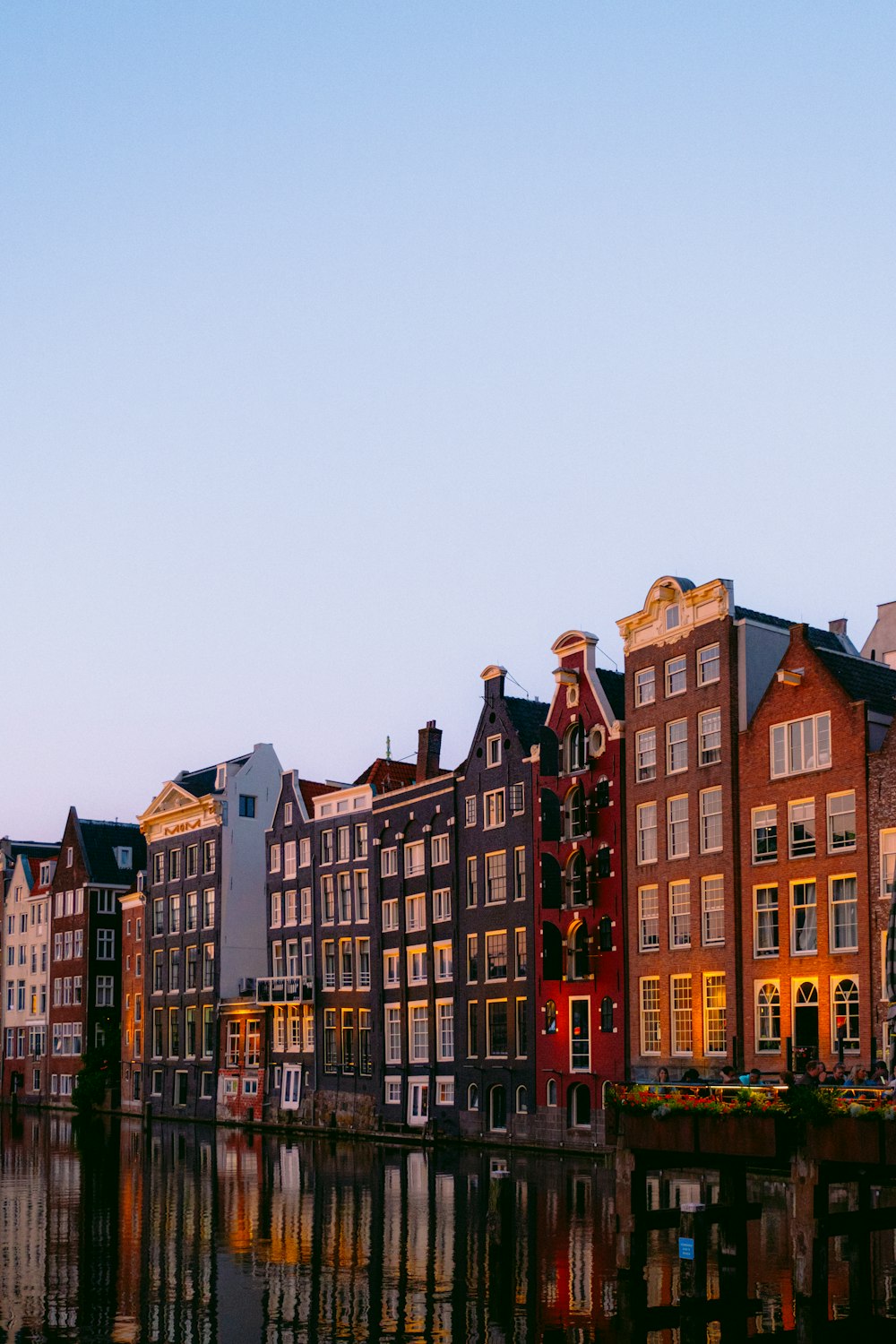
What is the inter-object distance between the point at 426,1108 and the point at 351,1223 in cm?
3355

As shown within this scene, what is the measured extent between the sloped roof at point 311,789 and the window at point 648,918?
3042 cm

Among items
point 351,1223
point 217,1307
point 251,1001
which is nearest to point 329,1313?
point 217,1307

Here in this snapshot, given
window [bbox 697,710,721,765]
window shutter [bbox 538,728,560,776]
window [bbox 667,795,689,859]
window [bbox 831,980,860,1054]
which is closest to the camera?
window [bbox 831,980,860,1054]

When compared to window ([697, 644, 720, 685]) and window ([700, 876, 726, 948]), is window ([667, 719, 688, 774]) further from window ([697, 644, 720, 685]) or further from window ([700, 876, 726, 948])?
window ([700, 876, 726, 948])

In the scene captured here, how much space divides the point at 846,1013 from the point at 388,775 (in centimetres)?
3770

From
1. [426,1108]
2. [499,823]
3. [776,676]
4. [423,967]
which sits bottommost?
[426,1108]

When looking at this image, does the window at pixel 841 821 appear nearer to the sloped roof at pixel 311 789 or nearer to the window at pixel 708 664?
the window at pixel 708 664

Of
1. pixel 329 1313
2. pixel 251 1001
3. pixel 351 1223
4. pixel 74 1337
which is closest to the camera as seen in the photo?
pixel 74 1337

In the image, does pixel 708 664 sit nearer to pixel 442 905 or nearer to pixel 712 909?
pixel 712 909

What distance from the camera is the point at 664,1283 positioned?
3291 centimetres

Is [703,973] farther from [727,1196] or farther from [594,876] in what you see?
[727,1196]

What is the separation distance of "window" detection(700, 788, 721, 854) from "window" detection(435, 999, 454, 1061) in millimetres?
18905

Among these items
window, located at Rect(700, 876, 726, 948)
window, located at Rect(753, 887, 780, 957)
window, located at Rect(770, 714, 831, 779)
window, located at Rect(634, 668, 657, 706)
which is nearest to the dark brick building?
window, located at Rect(634, 668, 657, 706)

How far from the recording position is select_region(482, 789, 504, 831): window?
243 ft
